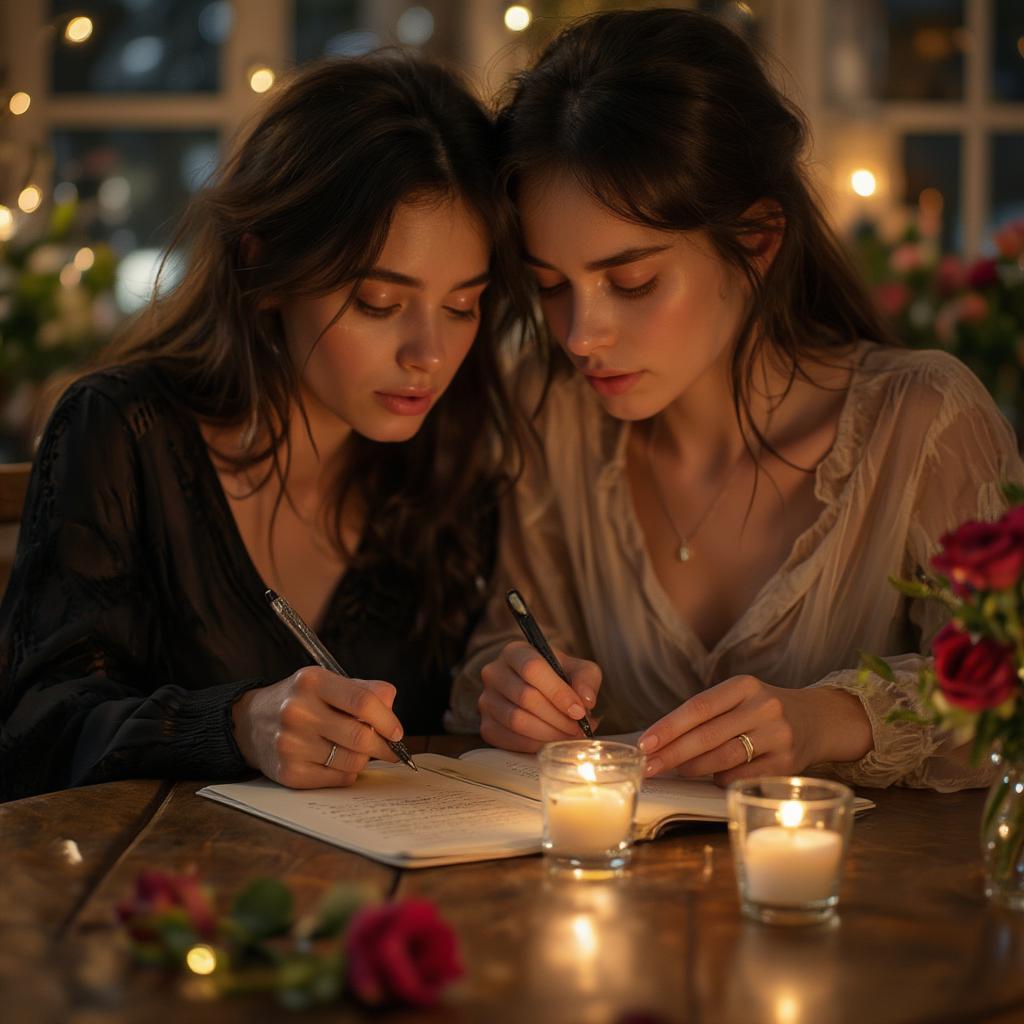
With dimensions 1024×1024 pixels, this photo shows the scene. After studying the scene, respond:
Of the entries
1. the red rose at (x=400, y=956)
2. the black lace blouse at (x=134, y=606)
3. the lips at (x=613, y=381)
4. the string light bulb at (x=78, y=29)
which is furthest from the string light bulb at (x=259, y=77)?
the red rose at (x=400, y=956)

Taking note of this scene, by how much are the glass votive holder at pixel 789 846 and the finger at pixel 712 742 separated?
0.96ft

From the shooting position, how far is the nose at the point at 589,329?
1890mm

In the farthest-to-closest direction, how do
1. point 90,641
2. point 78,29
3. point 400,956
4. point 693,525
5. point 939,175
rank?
point 939,175 → point 78,29 → point 693,525 → point 90,641 → point 400,956

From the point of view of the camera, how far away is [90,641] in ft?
6.04

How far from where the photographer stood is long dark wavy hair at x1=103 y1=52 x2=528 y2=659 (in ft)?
6.31

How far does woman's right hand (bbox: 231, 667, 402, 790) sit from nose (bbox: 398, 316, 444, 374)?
51cm

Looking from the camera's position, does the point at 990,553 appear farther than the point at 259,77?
No

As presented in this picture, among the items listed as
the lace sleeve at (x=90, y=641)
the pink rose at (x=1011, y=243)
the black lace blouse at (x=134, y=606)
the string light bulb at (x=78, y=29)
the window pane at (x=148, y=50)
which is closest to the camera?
the lace sleeve at (x=90, y=641)

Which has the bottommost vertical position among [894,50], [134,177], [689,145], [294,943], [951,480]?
[294,943]

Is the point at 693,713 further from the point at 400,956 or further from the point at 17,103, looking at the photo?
the point at 17,103

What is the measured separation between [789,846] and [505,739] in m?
0.60

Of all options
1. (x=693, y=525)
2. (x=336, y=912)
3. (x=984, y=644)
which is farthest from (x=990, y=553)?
(x=693, y=525)

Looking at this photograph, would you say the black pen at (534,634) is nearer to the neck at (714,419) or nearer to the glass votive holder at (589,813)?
the glass votive holder at (589,813)

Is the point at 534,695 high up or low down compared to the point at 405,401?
down
